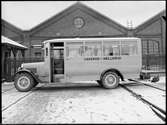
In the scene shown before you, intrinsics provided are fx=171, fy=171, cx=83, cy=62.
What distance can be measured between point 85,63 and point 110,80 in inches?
64.7

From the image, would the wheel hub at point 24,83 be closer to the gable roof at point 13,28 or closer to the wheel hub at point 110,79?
the wheel hub at point 110,79

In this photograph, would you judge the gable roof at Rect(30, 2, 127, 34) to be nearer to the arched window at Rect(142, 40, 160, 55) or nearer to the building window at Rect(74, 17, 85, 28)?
the building window at Rect(74, 17, 85, 28)

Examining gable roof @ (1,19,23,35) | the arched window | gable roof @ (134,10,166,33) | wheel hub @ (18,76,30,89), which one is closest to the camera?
wheel hub @ (18,76,30,89)

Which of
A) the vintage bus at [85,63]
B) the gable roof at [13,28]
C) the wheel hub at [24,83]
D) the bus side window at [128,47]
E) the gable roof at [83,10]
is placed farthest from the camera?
the gable roof at [83,10]

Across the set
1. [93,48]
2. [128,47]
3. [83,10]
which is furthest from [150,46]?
[93,48]

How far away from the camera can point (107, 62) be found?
9141 millimetres

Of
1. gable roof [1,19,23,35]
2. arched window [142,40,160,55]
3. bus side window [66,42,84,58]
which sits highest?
gable roof [1,19,23,35]

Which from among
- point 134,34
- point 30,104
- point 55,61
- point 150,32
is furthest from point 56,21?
point 30,104

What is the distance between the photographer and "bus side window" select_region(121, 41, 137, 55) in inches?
365

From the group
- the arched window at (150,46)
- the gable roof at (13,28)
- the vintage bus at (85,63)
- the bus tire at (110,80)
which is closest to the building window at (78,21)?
the gable roof at (13,28)

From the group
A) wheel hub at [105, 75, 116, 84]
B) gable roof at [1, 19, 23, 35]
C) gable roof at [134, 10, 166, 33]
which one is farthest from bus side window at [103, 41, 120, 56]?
gable roof at [1, 19, 23, 35]

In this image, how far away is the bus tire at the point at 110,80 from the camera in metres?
9.16

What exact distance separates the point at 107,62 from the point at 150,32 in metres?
23.1

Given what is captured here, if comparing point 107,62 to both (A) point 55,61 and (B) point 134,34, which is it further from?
(B) point 134,34
